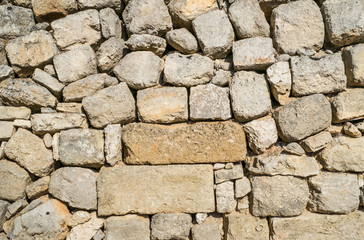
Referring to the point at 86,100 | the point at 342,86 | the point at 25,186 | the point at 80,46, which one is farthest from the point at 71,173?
the point at 342,86

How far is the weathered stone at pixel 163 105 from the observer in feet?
7.57

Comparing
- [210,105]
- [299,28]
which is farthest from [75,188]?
[299,28]

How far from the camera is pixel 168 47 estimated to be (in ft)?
8.37

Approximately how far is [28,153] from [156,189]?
1.13m

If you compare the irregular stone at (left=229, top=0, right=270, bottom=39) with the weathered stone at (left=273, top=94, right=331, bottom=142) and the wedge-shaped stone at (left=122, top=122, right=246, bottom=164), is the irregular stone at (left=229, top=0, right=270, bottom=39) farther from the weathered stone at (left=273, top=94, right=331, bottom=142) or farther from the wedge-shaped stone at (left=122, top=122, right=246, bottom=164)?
the wedge-shaped stone at (left=122, top=122, right=246, bottom=164)

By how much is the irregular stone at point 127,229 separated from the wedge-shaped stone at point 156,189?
0.08 metres

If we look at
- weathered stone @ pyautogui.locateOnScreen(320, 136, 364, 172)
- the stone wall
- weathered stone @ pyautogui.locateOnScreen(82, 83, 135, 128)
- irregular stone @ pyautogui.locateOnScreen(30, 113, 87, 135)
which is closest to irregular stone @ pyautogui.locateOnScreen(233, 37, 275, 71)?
the stone wall

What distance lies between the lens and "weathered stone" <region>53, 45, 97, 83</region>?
2.42 m

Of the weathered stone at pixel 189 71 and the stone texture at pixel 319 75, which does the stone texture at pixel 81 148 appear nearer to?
the weathered stone at pixel 189 71

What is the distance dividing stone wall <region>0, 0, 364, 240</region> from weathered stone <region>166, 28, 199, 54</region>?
0.06ft

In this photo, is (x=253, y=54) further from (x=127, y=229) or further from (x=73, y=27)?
(x=127, y=229)

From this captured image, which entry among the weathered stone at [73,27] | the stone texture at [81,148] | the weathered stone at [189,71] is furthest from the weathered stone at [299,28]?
the stone texture at [81,148]

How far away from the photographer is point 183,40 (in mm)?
2381

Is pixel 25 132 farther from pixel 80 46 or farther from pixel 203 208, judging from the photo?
pixel 203 208
